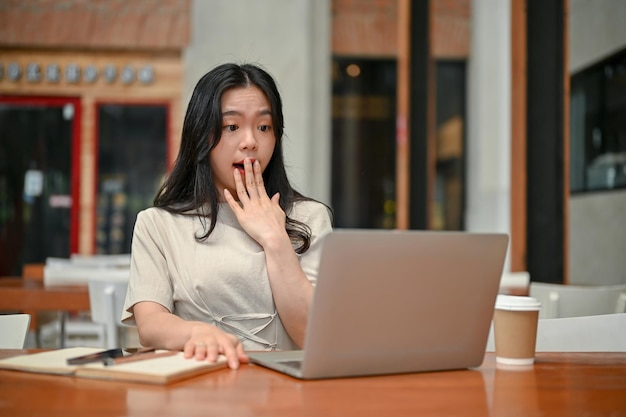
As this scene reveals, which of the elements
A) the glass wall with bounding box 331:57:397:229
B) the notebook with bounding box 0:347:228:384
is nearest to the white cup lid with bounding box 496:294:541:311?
the notebook with bounding box 0:347:228:384

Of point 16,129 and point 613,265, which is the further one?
point 16,129

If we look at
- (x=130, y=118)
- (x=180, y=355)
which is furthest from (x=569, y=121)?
(x=130, y=118)

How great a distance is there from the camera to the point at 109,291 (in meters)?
3.37

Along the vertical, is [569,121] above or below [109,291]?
above

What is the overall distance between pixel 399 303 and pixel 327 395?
8.2 inches

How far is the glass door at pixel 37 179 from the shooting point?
776 centimetres

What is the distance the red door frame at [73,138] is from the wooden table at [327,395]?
21.3 feet

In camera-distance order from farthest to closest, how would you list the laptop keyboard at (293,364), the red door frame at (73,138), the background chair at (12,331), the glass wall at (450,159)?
the red door frame at (73,138)
the glass wall at (450,159)
the background chair at (12,331)
the laptop keyboard at (293,364)

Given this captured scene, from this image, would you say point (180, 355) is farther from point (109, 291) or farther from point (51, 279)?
point (51, 279)

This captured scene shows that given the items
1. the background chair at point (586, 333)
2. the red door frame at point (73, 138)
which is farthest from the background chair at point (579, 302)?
the red door frame at point (73, 138)

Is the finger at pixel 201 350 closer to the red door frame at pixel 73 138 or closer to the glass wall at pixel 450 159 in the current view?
the glass wall at pixel 450 159

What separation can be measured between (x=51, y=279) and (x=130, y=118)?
396cm

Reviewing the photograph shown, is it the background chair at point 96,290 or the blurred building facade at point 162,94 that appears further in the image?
the blurred building facade at point 162,94

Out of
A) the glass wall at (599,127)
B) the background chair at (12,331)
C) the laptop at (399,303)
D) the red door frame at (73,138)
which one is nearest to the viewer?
the laptop at (399,303)
